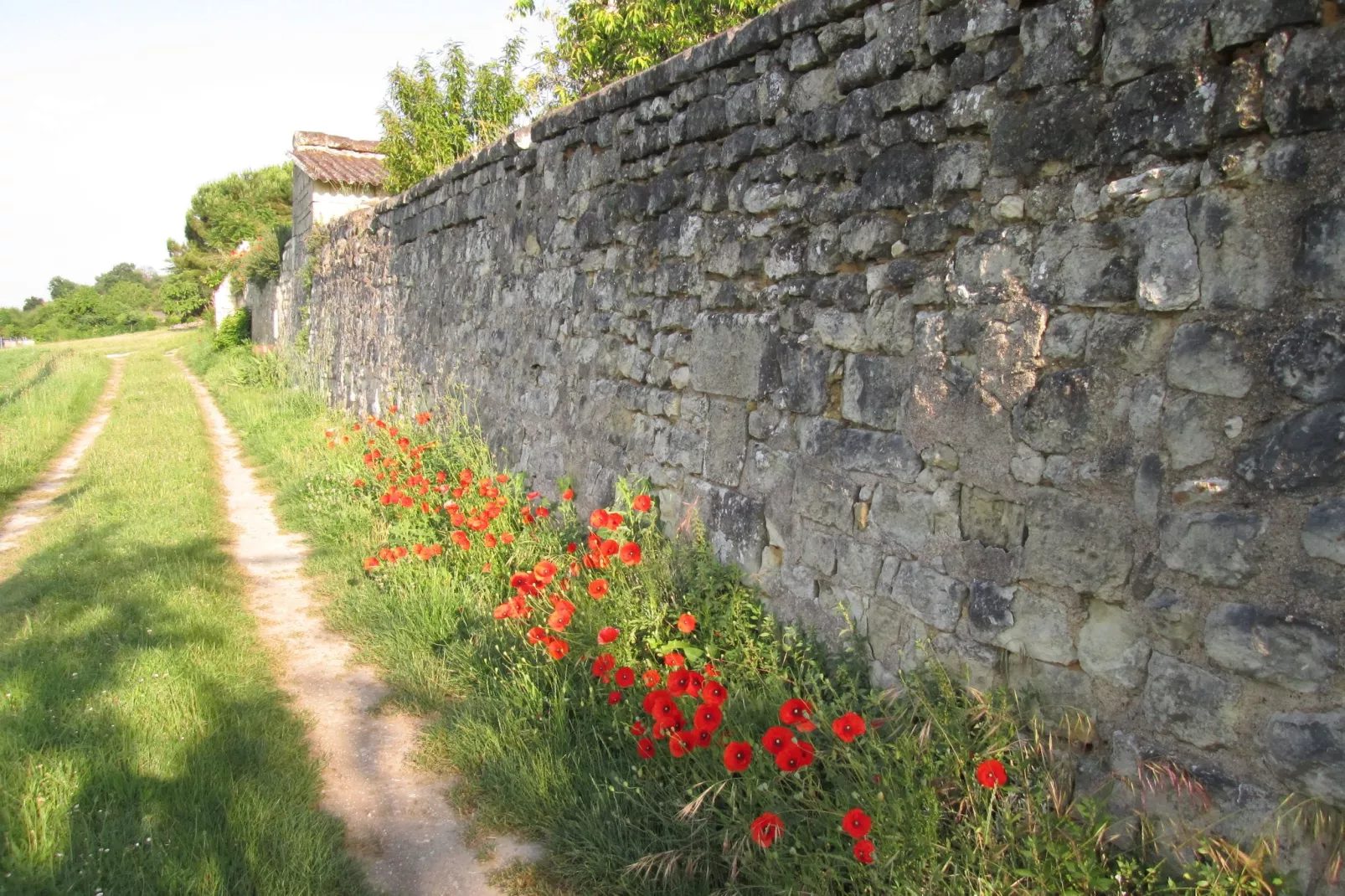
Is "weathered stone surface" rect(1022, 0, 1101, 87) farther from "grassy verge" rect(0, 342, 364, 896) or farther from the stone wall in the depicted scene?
"grassy verge" rect(0, 342, 364, 896)

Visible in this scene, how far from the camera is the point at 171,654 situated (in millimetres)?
3971

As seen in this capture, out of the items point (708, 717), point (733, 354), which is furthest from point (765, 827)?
point (733, 354)

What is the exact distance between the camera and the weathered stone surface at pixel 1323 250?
6.13 ft

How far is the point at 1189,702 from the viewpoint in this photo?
213 cm

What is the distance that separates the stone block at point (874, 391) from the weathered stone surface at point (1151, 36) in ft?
3.43

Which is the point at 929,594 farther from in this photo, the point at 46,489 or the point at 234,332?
the point at 234,332

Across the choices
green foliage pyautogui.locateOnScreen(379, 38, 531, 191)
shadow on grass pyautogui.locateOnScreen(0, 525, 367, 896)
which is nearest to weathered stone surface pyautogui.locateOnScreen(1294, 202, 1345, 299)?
shadow on grass pyautogui.locateOnScreen(0, 525, 367, 896)

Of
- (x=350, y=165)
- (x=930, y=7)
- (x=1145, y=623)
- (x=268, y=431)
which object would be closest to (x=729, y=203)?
(x=930, y=7)

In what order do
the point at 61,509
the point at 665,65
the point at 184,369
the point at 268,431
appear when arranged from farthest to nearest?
the point at 184,369 → the point at 268,431 → the point at 61,509 → the point at 665,65

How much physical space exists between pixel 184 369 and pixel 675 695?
21.5 meters

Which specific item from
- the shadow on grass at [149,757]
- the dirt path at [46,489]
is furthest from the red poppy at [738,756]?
the dirt path at [46,489]

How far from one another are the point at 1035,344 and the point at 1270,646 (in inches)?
36.7

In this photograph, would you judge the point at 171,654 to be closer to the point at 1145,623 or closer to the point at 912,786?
the point at 912,786

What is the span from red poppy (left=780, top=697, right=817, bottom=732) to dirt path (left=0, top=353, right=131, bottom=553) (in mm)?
5896
